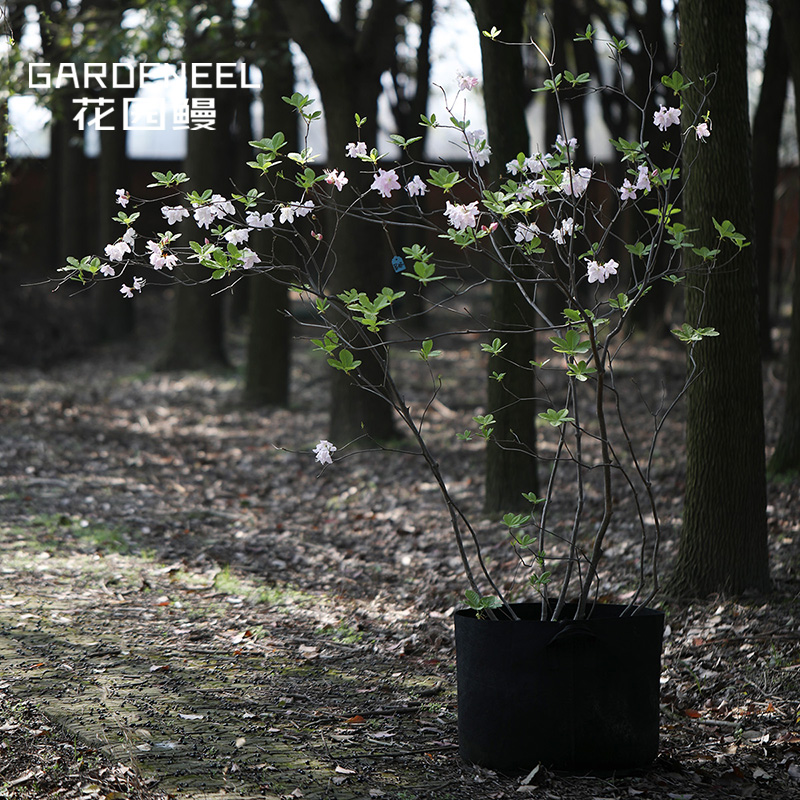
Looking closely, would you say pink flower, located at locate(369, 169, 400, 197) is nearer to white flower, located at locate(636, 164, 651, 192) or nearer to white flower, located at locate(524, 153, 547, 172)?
white flower, located at locate(524, 153, 547, 172)

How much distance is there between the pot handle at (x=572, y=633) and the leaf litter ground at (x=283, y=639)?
0.51 meters

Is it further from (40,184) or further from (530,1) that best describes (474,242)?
(40,184)

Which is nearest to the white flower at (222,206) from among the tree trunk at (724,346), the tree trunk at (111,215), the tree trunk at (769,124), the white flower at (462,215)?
the white flower at (462,215)

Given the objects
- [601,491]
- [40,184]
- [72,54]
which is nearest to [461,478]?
[601,491]

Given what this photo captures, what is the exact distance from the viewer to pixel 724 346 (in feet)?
17.1

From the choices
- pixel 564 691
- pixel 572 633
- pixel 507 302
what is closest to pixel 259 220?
pixel 572 633

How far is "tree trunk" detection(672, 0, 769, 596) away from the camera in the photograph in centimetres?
515

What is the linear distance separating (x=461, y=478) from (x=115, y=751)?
590cm

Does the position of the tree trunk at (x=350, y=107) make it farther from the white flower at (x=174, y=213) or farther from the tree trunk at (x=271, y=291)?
the white flower at (x=174, y=213)

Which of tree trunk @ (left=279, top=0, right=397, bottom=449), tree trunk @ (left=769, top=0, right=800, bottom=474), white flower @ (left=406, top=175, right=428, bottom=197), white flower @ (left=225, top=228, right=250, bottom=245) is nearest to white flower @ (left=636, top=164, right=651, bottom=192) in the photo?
white flower @ (left=406, top=175, right=428, bottom=197)

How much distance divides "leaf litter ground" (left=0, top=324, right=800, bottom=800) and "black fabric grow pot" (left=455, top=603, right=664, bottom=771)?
0.09 meters

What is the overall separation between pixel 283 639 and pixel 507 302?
306 cm

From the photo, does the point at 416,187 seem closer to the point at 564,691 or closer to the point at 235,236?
the point at 235,236

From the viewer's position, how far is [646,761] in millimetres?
3744
